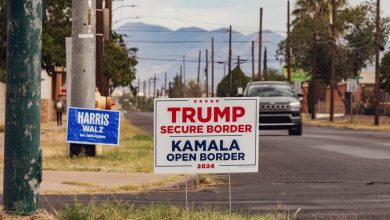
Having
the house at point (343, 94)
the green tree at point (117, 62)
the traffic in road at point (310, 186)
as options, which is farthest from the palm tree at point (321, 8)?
the traffic in road at point (310, 186)

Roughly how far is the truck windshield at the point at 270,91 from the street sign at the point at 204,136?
24.5 metres

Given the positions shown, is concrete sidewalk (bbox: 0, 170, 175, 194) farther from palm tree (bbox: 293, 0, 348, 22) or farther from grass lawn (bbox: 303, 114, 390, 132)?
palm tree (bbox: 293, 0, 348, 22)

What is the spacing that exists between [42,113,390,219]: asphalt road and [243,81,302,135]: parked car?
8420 millimetres

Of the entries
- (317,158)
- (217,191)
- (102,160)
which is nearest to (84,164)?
(102,160)

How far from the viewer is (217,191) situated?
610 inches

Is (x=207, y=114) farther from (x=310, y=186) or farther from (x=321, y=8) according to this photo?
(x=321, y=8)

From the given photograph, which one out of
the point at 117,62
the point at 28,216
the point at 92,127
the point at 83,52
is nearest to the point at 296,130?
the point at 83,52

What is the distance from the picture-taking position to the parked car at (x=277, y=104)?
34.3m

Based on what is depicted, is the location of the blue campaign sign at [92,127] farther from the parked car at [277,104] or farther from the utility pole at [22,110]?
the parked car at [277,104]

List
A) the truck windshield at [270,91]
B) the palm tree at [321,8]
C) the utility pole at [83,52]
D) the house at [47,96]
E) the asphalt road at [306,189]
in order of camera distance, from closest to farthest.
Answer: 1. the asphalt road at [306,189]
2. the utility pole at [83,52]
3. the truck windshield at [270,91]
4. the house at [47,96]
5. the palm tree at [321,8]

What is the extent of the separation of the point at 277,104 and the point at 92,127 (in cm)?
1567

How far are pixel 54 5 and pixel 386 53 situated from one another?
163ft

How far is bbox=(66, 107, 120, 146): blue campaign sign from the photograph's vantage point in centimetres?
1928

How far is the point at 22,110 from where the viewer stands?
8.90m
